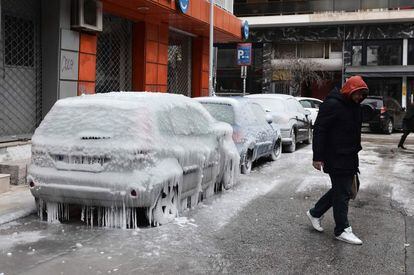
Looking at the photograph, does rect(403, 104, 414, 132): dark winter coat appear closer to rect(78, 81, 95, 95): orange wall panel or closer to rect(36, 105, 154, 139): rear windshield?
rect(78, 81, 95, 95): orange wall panel

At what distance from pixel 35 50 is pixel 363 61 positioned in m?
26.2

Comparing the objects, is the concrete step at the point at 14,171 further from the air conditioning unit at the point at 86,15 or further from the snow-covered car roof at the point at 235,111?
the air conditioning unit at the point at 86,15

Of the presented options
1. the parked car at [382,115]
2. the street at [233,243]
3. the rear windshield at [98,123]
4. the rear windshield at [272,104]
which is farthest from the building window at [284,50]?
the rear windshield at [98,123]

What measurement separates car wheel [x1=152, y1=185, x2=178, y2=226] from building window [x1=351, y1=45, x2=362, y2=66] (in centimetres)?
2913

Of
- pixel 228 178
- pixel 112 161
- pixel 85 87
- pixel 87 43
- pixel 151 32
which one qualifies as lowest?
pixel 228 178

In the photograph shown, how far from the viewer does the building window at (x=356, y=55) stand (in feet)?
111

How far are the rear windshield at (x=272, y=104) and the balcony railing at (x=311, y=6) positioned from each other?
21701 mm

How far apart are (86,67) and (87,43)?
0.54 meters

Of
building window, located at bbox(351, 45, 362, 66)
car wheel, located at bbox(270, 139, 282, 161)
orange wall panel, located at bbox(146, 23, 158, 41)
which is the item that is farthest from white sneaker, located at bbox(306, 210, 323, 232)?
building window, located at bbox(351, 45, 362, 66)

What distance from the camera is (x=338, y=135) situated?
583 cm

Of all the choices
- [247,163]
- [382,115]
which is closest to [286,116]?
[247,163]

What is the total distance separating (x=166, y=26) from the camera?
16.1 m

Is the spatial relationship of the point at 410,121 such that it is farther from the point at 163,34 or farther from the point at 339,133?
the point at 339,133

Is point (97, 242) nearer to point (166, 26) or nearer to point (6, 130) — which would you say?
point (6, 130)
